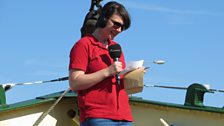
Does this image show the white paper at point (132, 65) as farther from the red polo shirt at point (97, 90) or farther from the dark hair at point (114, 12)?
the dark hair at point (114, 12)

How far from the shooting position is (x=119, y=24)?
3566 millimetres

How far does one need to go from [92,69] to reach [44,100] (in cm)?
299

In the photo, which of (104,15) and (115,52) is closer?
(115,52)

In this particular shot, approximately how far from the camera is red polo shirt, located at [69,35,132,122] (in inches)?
135

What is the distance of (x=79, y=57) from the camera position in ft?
11.5

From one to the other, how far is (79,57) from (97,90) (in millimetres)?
230

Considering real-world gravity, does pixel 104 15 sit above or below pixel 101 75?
above

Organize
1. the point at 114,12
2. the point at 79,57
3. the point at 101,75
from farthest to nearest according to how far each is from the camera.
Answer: the point at 114,12
the point at 79,57
the point at 101,75

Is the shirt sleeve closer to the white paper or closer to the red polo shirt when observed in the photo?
the red polo shirt

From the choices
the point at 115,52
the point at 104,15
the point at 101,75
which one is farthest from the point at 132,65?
the point at 104,15

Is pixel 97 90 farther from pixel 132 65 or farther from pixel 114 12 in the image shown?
pixel 114 12

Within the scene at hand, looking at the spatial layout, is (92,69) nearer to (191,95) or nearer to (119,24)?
(119,24)

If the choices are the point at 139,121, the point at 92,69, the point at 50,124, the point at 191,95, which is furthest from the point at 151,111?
the point at 92,69

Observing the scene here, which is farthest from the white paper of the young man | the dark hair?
the dark hair
